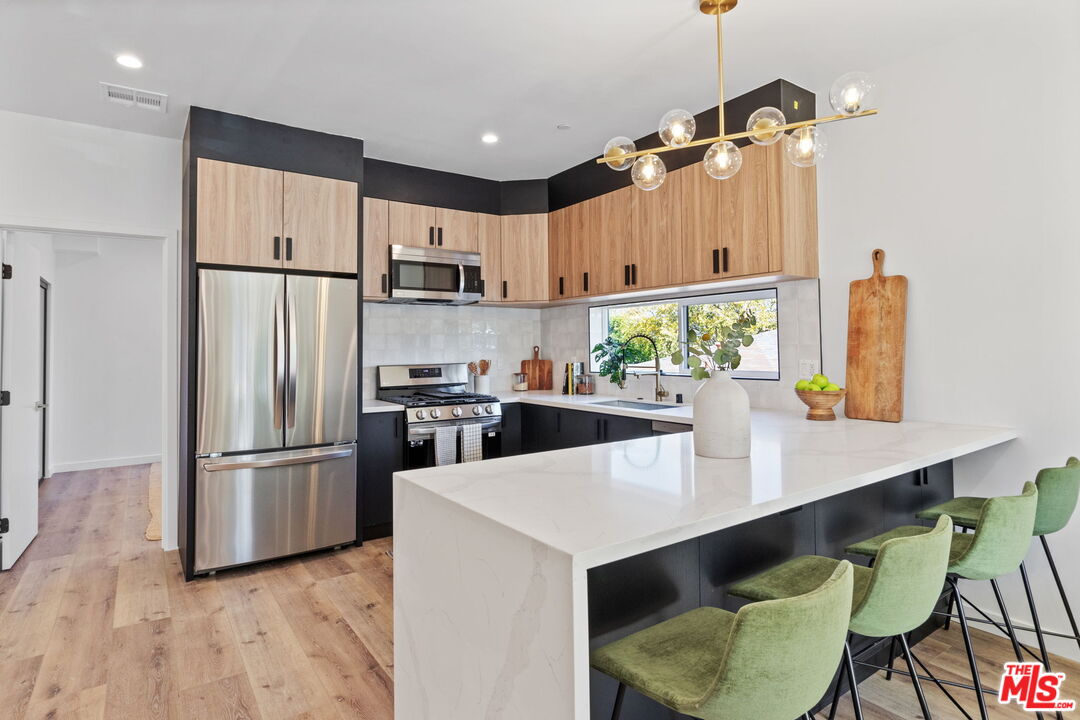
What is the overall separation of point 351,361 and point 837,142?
297 centimetres

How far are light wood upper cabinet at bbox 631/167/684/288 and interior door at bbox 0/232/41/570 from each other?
11.8ft

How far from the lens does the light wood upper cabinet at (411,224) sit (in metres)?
4.00

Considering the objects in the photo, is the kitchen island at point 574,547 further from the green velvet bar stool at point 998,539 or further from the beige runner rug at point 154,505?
the beige runner rug at point 154,505

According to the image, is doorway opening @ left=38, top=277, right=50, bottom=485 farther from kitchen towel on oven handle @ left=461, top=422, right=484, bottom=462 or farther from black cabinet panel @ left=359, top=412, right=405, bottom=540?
kitchen towel on oven handle @ left=461, top=422, right=484, bottom=462

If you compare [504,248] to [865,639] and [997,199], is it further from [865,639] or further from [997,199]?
[865,639]

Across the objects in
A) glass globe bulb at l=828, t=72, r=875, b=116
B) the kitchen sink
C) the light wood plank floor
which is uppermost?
glass globe bulb at l=828, t=72, r=875, b=116

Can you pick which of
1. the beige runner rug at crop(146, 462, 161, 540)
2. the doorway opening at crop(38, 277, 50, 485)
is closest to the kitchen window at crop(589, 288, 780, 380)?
the beige runner rug at crop(146, 462, 161, 540)

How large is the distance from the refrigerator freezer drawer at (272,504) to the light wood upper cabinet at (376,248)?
108 centimetres

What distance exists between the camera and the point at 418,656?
150 cm

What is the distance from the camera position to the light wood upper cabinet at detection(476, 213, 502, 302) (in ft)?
14.3

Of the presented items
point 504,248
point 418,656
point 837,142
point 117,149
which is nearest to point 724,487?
point 418,656

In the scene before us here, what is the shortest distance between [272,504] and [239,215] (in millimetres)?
1634

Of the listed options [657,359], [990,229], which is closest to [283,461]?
[657,359]

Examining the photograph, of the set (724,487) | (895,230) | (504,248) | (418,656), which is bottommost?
(418,656)
